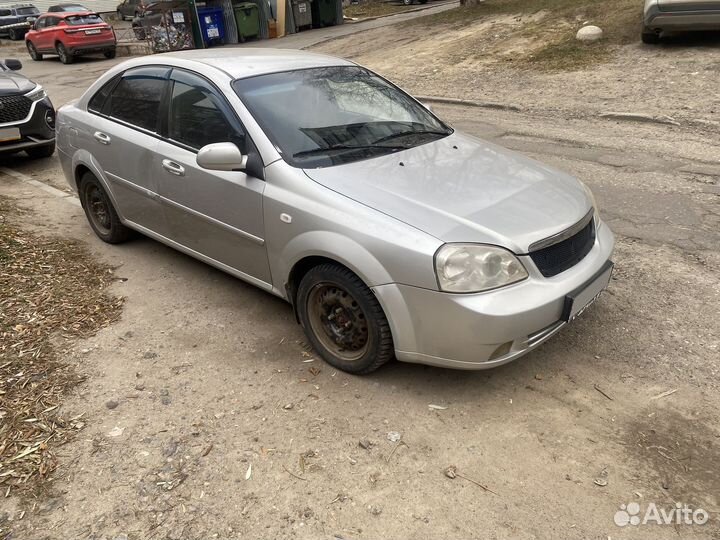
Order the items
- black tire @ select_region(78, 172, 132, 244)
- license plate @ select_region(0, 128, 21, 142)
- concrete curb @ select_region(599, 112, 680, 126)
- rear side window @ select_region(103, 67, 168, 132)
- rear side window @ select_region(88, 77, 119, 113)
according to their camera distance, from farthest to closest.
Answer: concrete curb @ select_region(599, 112, 680, 126), license plate @ select_region(0, 128, 21, 142), black tire @ select_region(78, 172, 132, 244), rear side window @ select_region(88, 77, 119, 113), rear side window @ select_region(103, 67, 168, 132)

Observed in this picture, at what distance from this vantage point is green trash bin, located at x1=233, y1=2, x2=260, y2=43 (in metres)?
22.7

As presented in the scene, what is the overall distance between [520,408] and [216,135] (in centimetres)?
245

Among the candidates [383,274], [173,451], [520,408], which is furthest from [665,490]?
[173,451]

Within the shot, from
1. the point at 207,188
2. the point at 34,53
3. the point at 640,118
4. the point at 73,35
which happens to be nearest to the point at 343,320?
the point at 207,188

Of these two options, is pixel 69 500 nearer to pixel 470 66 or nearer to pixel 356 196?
pixel 356 196

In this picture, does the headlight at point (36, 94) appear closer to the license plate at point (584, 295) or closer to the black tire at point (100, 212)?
the black tire at point (100, 212)

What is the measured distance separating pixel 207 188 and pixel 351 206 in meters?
1.17

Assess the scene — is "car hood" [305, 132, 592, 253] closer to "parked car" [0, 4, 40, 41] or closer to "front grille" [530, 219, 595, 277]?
"front grille" [530, 219, 595, 277]

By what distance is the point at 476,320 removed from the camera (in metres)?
2.83

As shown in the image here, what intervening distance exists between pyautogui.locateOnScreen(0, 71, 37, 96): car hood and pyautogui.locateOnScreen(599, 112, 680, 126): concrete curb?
25.9 ft

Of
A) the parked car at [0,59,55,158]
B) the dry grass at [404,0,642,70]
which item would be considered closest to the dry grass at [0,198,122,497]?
the parked car at [0,59,55,158]

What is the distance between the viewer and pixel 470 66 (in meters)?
12.5

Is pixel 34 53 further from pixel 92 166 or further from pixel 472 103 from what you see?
pixel 92 166

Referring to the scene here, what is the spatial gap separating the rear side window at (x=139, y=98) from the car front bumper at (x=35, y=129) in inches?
141
